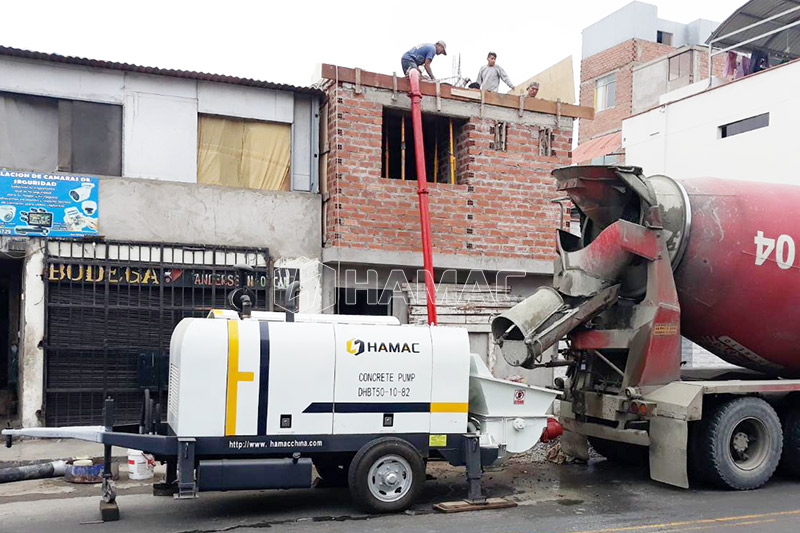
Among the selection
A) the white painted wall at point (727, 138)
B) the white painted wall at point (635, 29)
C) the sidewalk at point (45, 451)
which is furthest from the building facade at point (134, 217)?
the white painted wall at point (635, 29)

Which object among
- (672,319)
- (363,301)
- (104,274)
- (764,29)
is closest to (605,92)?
(764,29)

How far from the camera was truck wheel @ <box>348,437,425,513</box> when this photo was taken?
713cm

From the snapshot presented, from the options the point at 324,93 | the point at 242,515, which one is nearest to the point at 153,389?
the point at 242,515

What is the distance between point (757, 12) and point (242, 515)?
1812 cm

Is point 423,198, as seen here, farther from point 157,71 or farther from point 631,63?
point 631,63

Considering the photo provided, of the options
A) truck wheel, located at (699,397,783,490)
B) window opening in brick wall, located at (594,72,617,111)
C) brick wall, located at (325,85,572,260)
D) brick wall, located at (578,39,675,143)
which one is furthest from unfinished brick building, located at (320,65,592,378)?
window opening in brick wall, located at (594,72,617,111)

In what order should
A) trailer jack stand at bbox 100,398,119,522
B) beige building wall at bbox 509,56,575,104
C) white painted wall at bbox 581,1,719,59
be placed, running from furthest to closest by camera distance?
white painted wall at bbox 581,1,719,59
beige building wall at bbox 509,56,575,104
trailer jack stand at bbox 100,398,119,522

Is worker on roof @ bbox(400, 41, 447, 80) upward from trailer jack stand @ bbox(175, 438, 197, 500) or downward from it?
upward

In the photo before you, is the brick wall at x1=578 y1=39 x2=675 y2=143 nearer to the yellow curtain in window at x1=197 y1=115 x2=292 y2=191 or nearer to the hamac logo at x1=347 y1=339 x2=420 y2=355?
the yellow curtain in window at x1=197 y1=115 x2=292 y2=191

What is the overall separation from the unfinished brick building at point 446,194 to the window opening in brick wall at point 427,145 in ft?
0.09

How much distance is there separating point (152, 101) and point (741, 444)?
9498 millimetres

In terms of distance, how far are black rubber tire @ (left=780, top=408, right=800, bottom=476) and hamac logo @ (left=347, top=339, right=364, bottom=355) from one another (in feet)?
18.1

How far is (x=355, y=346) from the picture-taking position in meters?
7.28

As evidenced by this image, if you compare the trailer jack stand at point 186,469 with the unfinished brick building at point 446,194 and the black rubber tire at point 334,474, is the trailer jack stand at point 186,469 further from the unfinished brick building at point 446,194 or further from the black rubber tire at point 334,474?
the unfinished brick building at point 446,194
